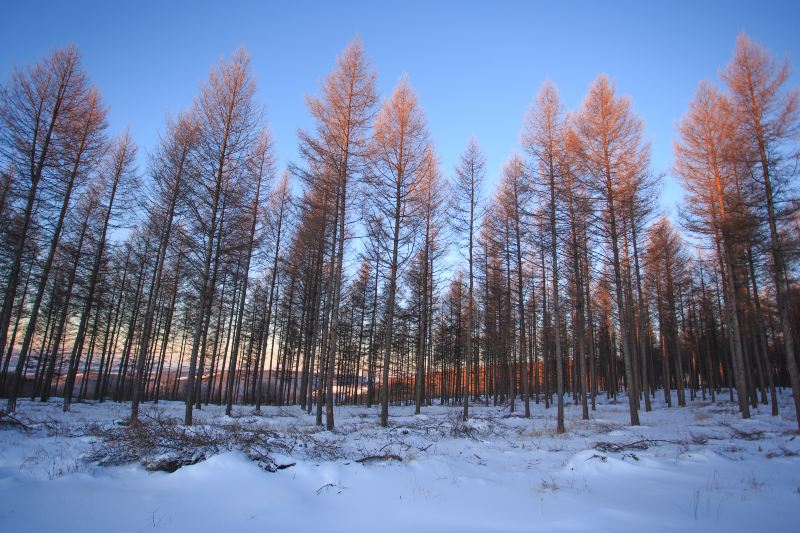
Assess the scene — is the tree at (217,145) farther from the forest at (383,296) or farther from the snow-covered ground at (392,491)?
the snow-covered ground at (392,491)

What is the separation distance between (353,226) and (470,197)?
6.51m

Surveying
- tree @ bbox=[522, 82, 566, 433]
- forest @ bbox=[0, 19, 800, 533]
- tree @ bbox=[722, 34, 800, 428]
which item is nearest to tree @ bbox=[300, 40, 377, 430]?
forest @ bbox=[0, 19, 800, 533]

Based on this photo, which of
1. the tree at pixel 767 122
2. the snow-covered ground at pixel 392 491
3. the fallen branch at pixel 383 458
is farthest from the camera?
the tree at pixel 767 122

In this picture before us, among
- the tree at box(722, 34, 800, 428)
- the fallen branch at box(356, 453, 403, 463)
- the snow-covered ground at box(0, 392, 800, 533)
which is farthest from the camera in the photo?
the tree at box(722, 34, 800, 428)

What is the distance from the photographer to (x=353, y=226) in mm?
12711

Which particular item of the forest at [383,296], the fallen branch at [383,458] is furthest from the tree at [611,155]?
the fallen branch at [383,458]

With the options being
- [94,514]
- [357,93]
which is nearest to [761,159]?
[357,93]

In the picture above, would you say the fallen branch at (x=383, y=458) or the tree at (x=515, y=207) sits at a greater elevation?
the tree at (x=515, y=207)

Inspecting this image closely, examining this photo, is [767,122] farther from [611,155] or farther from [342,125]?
[342,125]

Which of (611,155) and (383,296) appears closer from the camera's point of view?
(611,155)

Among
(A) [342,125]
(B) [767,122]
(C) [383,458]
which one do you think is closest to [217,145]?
(A) [342,125]

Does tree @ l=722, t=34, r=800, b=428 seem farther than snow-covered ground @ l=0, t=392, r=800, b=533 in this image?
Yes

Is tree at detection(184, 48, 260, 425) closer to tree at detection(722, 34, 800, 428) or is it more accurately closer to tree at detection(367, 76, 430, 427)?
tree at detection(367, 76, 430, 427)

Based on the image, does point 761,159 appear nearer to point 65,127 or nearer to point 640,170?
point 640,170
